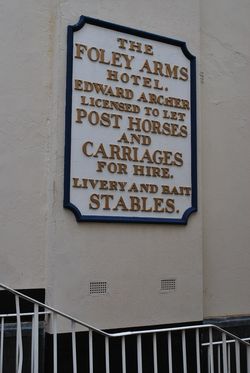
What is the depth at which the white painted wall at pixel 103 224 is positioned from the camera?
18.1 ft

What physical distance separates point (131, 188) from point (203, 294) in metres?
1.61

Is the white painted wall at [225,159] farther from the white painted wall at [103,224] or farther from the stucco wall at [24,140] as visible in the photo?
the stucco wall at [24,140]

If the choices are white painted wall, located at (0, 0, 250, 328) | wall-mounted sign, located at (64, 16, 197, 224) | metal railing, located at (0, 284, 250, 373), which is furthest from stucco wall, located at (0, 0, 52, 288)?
metal railing, located at (0, 284, 250, 373)

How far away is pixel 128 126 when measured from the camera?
20.0ft

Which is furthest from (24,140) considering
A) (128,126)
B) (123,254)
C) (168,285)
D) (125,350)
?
(125,350)

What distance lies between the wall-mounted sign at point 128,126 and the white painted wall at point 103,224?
0.43 feet

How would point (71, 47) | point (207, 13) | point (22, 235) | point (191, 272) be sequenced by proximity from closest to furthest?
point (22, 235) < point (71, 47) < point (191, 272) < point (207, 13)

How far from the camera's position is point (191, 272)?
20.8 feet

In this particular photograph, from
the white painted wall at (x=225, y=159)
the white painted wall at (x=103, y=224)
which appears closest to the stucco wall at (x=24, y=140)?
the white painted wall at (x=103, y=224)

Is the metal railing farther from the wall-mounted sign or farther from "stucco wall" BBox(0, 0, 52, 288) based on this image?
the wall-mounted sign

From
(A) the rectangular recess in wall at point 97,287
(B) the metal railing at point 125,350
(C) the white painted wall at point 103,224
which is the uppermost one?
(C) the white painted wall at point 103,224

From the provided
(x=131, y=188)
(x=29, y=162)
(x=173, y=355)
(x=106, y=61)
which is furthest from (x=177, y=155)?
(x=173, y=355)

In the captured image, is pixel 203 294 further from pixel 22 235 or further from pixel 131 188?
pixel 22 235

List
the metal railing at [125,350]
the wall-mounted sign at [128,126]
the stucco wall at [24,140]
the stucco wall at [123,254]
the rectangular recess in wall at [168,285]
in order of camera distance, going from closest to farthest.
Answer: the metal railing at [125,350], the stucco wall at [24,140], the stucco wall at [123,254], the wall-mounted sign at [128,126], the rectangular recess in wall at [168,285]
